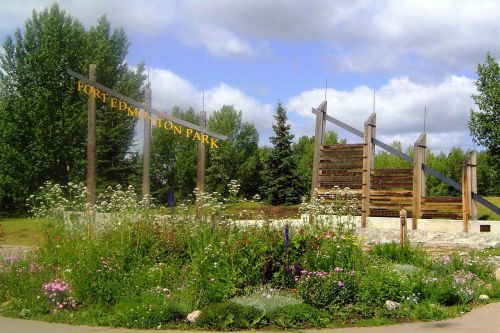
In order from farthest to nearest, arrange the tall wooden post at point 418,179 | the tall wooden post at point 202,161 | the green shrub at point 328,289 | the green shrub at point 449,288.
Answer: the tall wooden post at point 418,179 < the tall wooden post at point 202,161 < the green shrub at point 449,288 < the green shrub at point 328,289

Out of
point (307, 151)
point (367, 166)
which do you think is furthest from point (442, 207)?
point (307, 151)

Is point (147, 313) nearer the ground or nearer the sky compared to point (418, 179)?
nearer the ground

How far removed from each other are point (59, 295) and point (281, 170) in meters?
28.6

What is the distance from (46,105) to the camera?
31.3 meters

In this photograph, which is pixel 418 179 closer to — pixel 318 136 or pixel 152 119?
pixel 318 136

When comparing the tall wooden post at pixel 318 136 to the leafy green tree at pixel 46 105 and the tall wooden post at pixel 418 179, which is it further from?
the leafy green tree at pixel 46 105

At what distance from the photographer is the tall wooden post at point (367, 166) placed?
18594 millimetres

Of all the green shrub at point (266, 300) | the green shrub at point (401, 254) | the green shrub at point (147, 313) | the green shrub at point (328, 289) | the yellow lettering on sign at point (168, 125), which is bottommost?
the green shrub at point (147, 313)

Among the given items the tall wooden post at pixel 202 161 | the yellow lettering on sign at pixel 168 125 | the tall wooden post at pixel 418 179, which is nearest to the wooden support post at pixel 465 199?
the tall wooden post at pixel 418 179

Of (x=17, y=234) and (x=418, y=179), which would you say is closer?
(x=418, y=179)

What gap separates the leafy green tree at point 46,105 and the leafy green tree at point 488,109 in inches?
804

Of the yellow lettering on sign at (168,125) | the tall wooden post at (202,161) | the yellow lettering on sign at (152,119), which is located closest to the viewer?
the tall wooden post at (202,161)

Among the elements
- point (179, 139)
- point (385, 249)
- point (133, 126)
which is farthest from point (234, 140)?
point (385, 249)

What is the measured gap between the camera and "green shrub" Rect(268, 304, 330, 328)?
6995 mm
